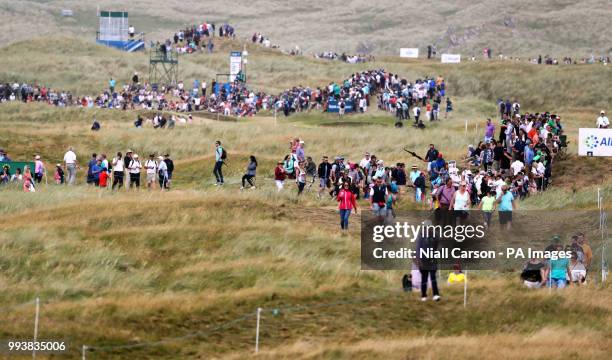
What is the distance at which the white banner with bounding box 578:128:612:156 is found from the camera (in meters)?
44.2

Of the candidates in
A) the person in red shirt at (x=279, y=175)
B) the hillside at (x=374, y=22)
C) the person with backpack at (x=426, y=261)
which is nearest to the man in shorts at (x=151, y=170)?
the person in red shirt at (x=279, y=175)

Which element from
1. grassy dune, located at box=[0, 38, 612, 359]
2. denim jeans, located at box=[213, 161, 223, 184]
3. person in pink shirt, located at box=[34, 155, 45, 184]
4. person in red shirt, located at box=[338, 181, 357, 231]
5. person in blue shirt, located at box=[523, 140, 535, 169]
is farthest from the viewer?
person in pink shirt, located at box=[34, 155, 45, 184]

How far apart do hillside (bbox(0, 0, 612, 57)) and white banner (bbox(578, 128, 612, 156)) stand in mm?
74686

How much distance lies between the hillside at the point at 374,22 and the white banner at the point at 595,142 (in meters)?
74.7

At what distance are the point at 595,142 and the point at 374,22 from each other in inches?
4591

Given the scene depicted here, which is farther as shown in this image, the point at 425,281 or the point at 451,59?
the point at 451,59

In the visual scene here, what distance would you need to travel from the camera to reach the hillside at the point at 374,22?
130 meters

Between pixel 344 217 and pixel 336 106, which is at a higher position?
pixel 336 106

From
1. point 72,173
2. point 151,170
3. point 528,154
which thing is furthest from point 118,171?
point 528,154

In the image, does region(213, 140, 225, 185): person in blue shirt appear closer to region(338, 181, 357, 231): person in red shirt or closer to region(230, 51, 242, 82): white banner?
region(338, 181, 357, 231): person in red shirt

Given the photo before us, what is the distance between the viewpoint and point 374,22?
159 meters

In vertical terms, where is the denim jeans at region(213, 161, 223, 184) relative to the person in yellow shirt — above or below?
above

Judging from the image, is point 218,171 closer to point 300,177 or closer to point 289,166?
point 289,166

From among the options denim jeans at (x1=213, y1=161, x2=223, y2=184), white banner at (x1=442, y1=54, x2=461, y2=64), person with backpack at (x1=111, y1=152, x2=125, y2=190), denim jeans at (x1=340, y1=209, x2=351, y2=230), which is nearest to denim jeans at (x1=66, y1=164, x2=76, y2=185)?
person with backpack at (x1=111, y1=152, x2=125, y2=190)
